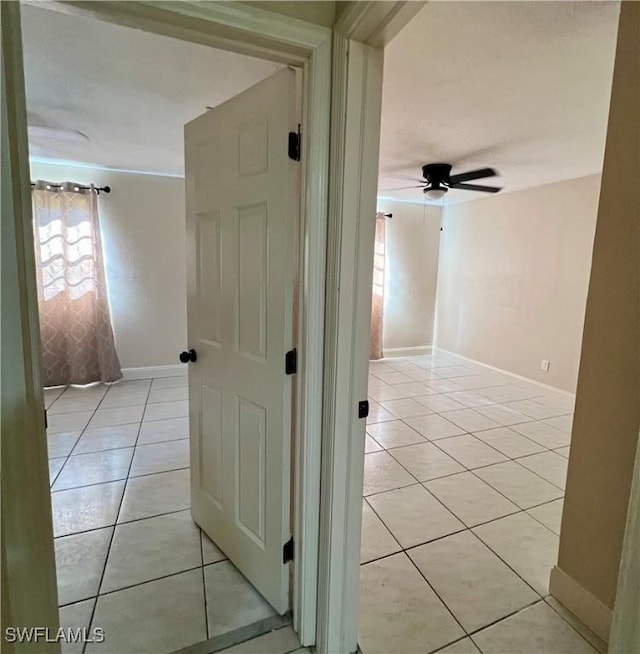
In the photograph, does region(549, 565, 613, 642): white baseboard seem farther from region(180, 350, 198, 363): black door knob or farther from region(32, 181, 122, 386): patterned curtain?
region(32, 181, 122, 386): patterned curtain

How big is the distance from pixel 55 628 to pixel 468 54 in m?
2.56

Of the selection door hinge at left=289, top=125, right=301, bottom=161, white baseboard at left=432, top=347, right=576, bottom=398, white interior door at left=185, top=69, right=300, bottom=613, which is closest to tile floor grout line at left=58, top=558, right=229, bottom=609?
white interior door at left=185, top=69, right=300, bottom=613

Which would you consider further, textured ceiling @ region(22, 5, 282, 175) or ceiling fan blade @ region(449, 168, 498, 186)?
ceiling fan blade @ region(449, 168, 498, 186)

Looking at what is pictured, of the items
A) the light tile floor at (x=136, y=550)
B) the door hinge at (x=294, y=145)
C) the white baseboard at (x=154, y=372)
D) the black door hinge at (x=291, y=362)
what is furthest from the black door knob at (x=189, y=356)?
the white baseboard at (x=154, y=372)

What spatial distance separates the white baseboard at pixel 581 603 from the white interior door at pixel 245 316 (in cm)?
112

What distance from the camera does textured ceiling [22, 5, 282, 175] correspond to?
5.44 feet

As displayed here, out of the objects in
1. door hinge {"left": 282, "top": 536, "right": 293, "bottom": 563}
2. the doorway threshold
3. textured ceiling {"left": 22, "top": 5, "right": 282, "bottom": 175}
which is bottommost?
the doorway threshold

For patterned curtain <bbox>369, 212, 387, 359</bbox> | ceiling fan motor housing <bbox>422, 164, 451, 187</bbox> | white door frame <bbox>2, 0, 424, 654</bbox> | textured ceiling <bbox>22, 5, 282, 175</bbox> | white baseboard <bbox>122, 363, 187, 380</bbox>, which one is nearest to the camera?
white door frame <bbox>2, 0, 424, 654</bbox>

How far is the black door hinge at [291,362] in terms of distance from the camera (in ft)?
4.37

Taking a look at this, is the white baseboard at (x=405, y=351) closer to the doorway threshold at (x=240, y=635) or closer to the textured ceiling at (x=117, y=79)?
the textured ceiling at (x=117, y=79)

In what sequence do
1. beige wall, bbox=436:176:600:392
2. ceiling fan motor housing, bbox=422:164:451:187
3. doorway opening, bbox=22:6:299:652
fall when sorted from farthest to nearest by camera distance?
beige wall, bbox=436:176:600:392, ceiling fan motor housing, bbox=422:164:451:187, doorway opening, bbox=22:6:299:652

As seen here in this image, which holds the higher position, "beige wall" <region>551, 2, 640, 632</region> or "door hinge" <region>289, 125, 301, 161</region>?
"door hinge" <region>289, 125, 301, 161</region>

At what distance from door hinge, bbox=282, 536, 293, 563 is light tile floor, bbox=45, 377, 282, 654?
270 mm

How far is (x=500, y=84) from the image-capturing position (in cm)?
200
